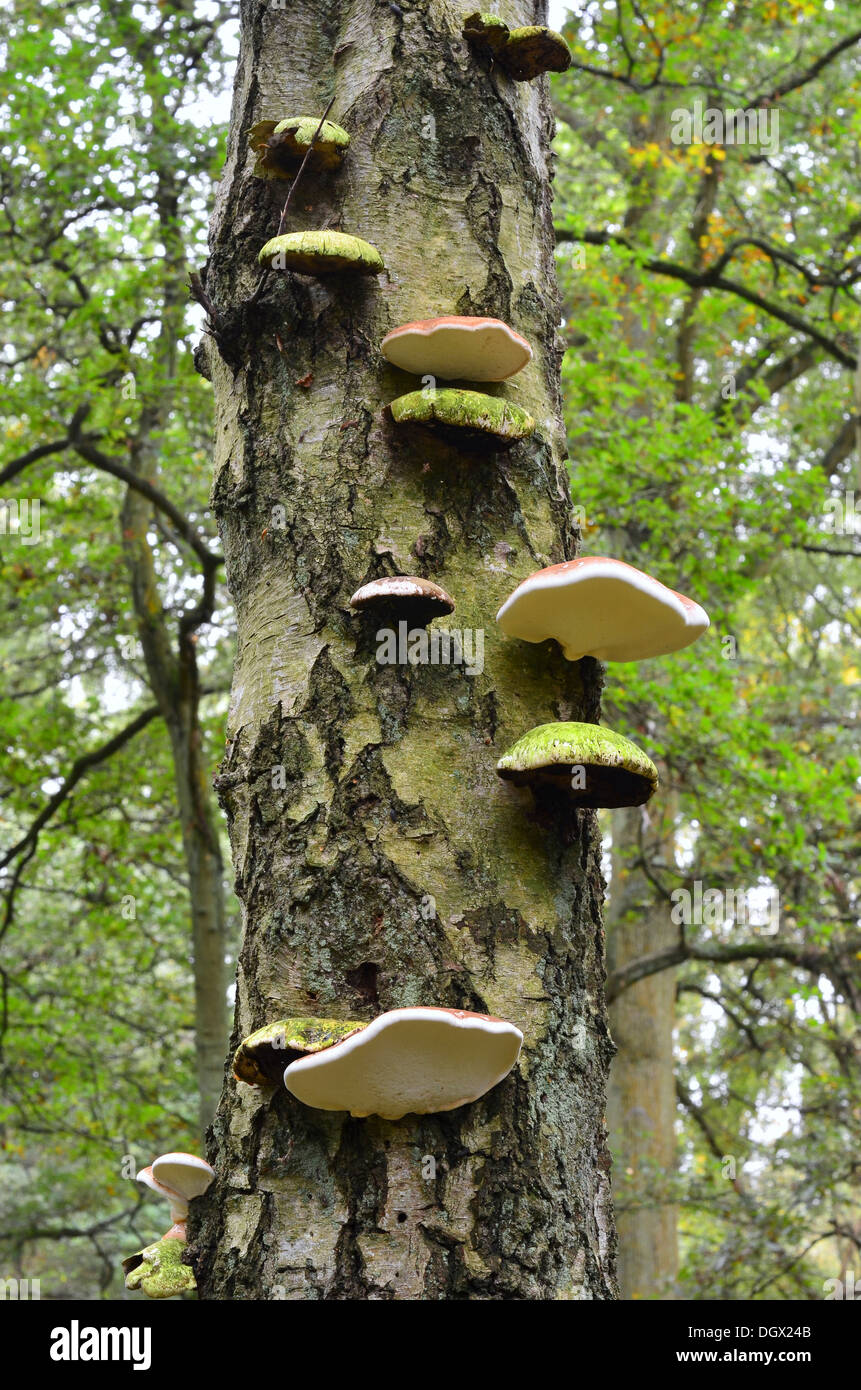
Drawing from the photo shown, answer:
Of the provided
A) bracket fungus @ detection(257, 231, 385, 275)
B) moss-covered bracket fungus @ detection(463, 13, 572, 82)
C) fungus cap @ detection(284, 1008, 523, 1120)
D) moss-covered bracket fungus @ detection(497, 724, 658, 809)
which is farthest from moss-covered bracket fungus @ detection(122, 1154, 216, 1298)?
moss-covered bracket fungus @ detection(463, 13, 572, 82)

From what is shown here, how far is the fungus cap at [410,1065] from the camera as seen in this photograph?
1.78 metres

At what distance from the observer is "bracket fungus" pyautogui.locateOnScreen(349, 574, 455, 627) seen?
2197 mm

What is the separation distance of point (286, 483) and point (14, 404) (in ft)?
28.2

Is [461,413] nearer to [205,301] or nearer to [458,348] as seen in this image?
[458,348]

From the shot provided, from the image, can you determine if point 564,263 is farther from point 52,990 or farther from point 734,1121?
point 734,1121

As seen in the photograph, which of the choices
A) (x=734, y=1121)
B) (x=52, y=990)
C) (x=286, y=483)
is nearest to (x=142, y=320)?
(x=52, y=990)

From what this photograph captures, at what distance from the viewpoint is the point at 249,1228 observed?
2.03 metres

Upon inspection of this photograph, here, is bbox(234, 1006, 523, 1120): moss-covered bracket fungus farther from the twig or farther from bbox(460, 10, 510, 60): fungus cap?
bbox(460, 10, 510, 60): fungus cap

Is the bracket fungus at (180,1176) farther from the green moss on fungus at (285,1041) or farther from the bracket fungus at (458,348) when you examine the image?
the bracket fungus at (458,348)

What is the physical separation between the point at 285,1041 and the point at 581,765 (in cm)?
69

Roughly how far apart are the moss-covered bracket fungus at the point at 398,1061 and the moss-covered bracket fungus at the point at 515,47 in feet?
7.51

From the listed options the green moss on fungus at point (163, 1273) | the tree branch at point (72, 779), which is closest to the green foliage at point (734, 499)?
the tree branch at point (72, 779)

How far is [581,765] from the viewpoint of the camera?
2.09 meters

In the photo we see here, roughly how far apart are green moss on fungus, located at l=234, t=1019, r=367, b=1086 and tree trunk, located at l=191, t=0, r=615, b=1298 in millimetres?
113
